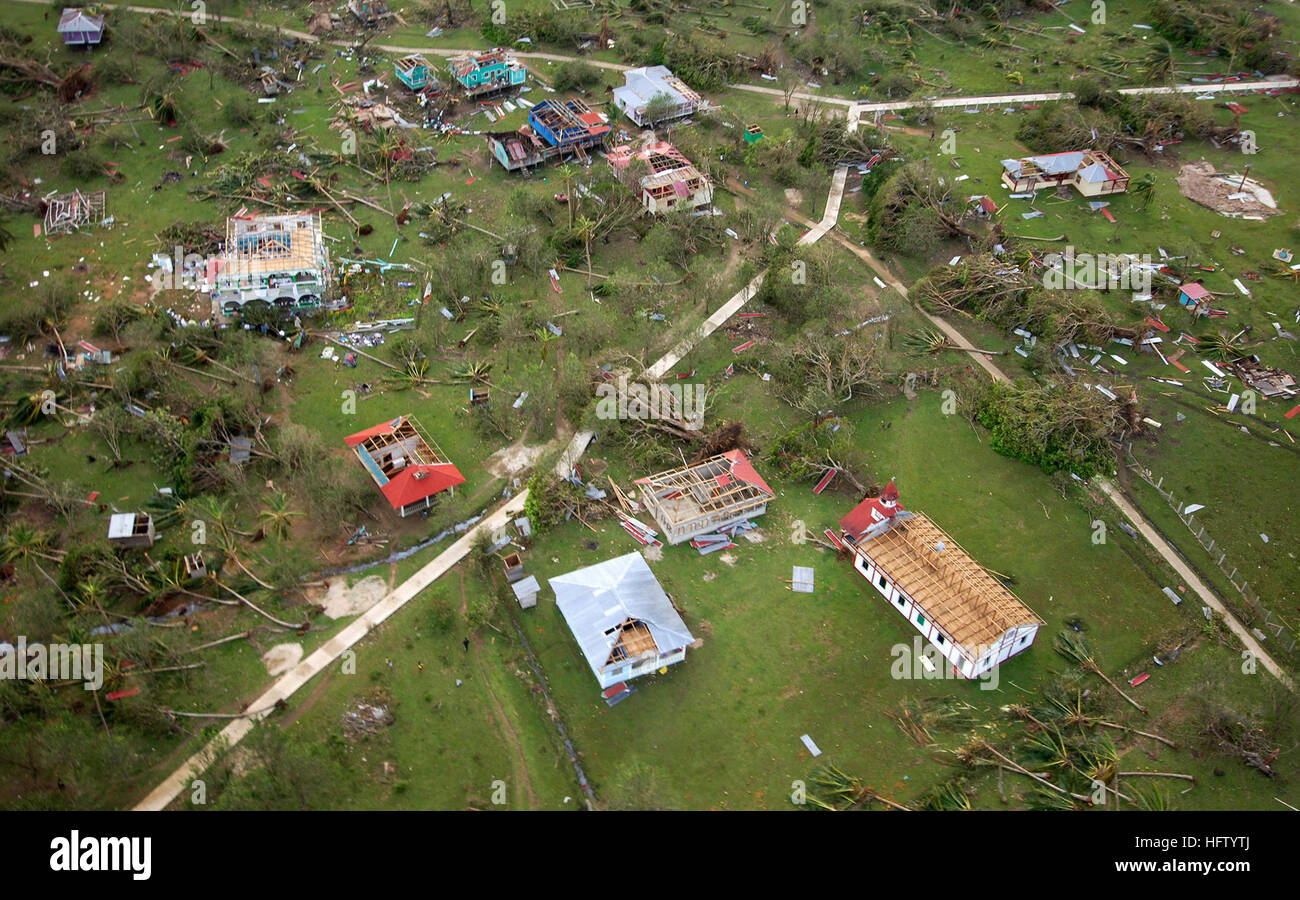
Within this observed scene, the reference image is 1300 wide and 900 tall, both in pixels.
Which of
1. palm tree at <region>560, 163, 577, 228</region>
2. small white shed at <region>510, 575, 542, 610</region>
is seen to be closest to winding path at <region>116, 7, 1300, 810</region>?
small white shed at <region>510, 575, 542, 610</region>

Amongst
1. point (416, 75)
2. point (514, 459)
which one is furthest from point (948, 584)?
point (416, 75)

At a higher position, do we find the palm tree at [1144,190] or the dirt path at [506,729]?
the palm tree at [1144,190]

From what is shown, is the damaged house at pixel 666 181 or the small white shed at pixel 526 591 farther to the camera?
the damaged house at pixel 666 181

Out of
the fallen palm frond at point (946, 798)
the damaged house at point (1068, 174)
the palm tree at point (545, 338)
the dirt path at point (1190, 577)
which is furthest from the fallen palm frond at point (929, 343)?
the fallen palm frond at point (946, 798)

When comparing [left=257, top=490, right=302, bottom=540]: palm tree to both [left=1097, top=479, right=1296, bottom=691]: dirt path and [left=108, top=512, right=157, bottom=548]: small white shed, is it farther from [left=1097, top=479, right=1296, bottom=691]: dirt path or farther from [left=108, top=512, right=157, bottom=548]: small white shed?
[left=1097, top=479, right=1296, bottom=691]: dirt path

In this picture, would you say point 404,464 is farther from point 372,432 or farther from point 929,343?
point 929,343

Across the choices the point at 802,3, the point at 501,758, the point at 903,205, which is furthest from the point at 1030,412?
the point at 802,3

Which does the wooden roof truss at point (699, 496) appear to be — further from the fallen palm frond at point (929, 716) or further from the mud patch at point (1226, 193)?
the mud patch at point (1226, 193)
